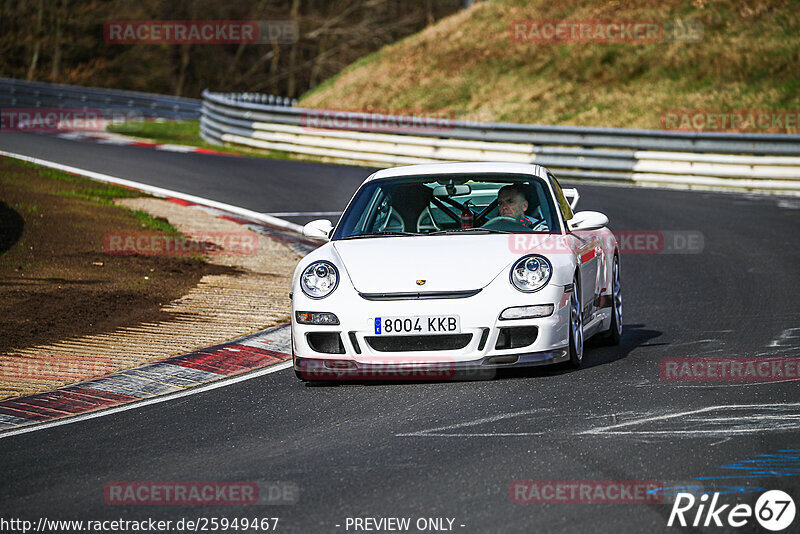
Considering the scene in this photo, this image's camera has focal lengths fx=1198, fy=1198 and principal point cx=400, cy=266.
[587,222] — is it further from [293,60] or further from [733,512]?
[293,60]

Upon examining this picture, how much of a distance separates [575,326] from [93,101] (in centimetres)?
3318

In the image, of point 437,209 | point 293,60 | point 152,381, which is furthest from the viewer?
point 293,60

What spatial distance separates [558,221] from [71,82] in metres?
43.9

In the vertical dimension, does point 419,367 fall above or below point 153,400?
above

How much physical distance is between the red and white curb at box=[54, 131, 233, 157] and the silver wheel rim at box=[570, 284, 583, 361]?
1940cm

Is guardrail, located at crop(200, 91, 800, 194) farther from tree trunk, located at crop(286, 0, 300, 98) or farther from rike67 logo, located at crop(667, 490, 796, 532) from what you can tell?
tree trunk, located at crop(286, 0, 300, 98)

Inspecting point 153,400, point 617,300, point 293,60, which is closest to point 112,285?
point 153,400

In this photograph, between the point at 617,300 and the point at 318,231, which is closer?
the point at 318,231

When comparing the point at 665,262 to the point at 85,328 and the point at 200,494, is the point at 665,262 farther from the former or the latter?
the point at 200,494

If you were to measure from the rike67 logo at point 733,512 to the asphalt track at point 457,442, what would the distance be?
0.24 feet

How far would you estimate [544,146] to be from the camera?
2464cm

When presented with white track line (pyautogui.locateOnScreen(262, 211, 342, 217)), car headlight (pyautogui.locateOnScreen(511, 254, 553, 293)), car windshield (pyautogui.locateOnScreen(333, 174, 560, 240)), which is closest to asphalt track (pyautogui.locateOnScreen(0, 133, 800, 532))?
car headlight (pyautogui.locateOnScreen(511, 254, 553, 293))

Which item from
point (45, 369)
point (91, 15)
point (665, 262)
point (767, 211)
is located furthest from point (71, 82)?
point (45, 369)

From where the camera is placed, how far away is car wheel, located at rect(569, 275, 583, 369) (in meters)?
7.70
